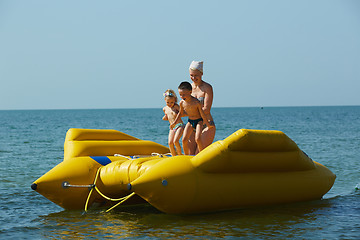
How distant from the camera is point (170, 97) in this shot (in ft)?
24.1

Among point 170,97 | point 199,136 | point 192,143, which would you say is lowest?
point 192,143

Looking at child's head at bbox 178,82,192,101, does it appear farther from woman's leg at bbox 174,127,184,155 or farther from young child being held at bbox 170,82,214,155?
woman's leg at bbox 174,127,184,155

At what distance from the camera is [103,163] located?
6.86 m

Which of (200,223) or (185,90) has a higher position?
(185,90)

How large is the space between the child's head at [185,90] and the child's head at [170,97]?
589mm

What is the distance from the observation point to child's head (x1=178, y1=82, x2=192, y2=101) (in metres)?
6.72

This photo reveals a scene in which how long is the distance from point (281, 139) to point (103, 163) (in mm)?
2261

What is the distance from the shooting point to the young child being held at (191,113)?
675 centimetres

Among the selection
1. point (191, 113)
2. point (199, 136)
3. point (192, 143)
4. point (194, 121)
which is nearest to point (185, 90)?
point (191, 113)

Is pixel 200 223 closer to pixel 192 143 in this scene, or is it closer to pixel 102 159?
pixel 192 143

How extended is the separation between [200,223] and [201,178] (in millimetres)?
490

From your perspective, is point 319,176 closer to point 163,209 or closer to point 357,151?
point 163,209

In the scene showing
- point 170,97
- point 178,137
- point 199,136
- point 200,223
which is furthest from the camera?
point 170,97

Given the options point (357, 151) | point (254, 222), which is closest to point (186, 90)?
point (254, 222)
